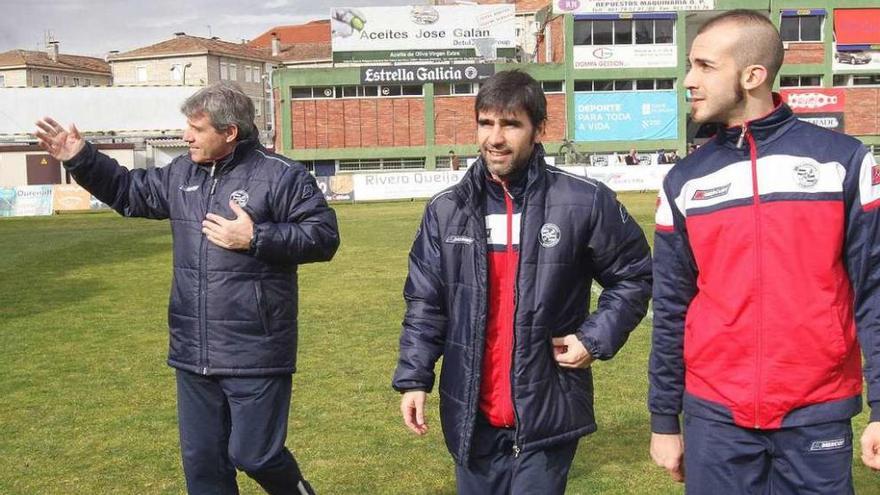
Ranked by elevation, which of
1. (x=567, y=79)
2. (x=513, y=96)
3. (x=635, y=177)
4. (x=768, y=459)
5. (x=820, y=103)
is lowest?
(x=768, y=459)

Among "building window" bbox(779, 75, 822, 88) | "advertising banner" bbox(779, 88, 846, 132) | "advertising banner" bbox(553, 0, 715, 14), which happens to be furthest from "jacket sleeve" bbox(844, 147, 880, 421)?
"building window" bbox(779, 75, 822, 88)

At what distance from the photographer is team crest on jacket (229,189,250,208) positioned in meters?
4.73

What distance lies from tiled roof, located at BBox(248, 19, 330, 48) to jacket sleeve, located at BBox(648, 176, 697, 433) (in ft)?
402

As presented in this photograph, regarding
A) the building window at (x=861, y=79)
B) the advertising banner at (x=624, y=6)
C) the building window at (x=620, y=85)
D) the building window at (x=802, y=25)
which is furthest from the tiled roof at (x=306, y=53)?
the building window at (x=861, y=79)

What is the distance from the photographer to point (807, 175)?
3.17 meters

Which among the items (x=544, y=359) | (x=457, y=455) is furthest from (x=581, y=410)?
(x=457, y=455)

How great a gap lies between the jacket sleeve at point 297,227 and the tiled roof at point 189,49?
10063 centimetres

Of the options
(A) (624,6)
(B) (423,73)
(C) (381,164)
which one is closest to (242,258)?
(B) (423,73)

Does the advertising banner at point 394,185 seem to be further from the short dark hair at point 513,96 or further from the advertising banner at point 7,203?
the short dark hair at point 513,96

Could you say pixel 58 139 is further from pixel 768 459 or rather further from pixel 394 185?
pixel 394 185

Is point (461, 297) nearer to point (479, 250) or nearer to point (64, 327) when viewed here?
point (479, 250)

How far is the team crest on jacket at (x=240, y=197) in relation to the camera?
473cm

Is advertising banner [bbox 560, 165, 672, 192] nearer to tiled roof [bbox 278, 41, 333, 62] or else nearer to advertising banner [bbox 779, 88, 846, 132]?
advertising banner [bbox 779, 88, 846, 132]

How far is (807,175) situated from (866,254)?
0.30 metres
